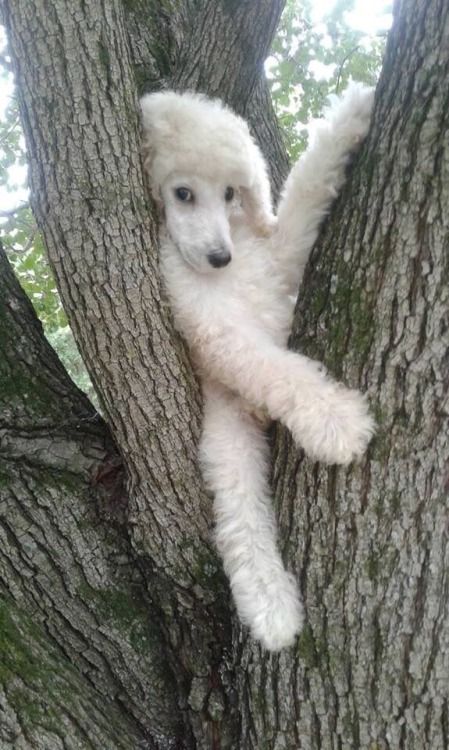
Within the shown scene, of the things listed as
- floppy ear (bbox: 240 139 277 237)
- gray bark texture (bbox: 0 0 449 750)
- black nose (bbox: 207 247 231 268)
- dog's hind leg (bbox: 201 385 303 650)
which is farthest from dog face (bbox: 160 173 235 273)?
dog's hind leg (bbox: 201 385 303 650)

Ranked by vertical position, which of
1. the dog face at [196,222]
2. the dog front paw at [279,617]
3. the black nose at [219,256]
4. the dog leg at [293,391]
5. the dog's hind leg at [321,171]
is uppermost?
the dog's hind leg at [321,171]

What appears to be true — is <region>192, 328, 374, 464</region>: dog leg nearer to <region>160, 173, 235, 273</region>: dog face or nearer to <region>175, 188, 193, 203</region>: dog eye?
<region>160, 173, 235, 273</region>: dog face

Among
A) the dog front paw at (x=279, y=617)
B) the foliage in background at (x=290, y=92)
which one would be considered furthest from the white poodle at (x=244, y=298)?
the foliage in background at (x=290, y=92)

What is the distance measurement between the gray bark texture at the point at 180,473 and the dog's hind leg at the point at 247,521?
3.0 inches

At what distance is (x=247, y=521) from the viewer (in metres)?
2.47

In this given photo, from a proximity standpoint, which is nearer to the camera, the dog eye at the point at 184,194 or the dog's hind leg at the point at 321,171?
the dog's hind leg at the point at 321,171

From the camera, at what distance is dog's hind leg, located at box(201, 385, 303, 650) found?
2.23 meters

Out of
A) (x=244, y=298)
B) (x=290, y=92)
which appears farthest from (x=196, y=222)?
(x=290, y=92)

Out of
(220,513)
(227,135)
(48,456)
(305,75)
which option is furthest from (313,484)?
(305,75)

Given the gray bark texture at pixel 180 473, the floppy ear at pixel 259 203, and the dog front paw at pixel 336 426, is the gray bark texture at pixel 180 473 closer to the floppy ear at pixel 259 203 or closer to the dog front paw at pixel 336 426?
the dog front paw at pixel 336 426

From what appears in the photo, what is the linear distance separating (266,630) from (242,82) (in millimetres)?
2710

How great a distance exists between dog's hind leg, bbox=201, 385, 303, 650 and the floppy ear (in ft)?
2.85

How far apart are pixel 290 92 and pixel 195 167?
11.0 feet

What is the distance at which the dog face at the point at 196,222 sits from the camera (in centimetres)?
276
